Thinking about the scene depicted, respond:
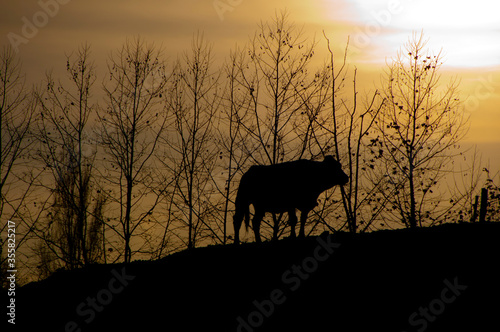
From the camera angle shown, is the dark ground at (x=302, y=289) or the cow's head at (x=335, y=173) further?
the cow's head at (x=335, y=173)

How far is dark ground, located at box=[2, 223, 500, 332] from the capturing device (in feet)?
28.6

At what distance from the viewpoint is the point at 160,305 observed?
34.0 feet

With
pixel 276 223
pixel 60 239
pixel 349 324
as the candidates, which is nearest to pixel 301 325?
pixel 349 324

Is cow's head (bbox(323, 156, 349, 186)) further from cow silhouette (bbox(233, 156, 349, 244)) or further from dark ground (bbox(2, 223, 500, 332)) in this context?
dark ground (bbox(2, 223, 500, 332))

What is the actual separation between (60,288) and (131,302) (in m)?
2.64

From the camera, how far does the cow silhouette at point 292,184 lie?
14.9 metres

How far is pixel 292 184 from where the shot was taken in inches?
587
